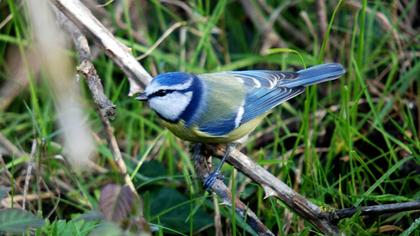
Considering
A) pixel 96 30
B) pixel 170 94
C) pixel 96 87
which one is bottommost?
pixel 170 94

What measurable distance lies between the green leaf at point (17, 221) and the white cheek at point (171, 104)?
2.60 ft

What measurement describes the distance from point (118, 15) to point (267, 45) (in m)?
0.81

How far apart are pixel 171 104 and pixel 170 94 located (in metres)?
0.06

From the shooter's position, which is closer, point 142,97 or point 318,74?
point 142,97

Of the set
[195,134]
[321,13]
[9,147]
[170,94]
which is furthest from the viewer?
[321,13]

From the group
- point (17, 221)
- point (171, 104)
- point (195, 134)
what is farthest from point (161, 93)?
point (17, 221)

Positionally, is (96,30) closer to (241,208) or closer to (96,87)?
(96,87)

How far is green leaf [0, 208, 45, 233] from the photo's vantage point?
1290 mm

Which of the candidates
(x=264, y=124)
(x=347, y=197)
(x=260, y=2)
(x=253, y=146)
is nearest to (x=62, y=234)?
(x=347, y=197)

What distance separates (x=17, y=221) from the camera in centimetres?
132

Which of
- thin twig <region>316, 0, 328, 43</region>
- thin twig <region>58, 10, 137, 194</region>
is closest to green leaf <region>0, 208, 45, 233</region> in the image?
thin twig <region>58, 10, 137, 194</region>

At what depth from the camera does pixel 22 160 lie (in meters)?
2.51

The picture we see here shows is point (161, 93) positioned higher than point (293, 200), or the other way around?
point (161, 93)

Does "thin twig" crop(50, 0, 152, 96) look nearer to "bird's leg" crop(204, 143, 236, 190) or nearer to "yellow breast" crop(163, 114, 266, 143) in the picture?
"yellow breast" crop(163, 114, 266, 143)
